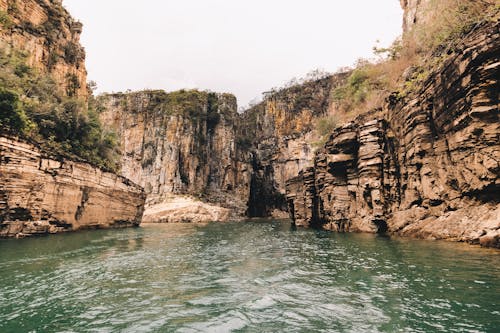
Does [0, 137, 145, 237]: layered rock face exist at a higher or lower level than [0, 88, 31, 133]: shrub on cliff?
lower

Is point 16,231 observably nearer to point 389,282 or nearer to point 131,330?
point 131,330

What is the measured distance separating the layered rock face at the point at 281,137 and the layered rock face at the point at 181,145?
5.19 meters

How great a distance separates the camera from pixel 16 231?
19031 millimetres

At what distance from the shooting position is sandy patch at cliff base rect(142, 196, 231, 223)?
53781mm

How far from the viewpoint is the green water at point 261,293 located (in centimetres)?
550

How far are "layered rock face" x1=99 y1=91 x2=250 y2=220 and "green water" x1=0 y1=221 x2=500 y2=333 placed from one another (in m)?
57.2

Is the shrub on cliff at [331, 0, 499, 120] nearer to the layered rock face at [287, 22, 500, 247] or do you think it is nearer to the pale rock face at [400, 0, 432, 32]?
the layered rock face at [287, 22, 500, 247]

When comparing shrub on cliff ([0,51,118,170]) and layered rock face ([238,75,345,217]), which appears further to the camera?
layered rock face ([238,75,345,217])

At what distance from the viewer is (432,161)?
52.8ft

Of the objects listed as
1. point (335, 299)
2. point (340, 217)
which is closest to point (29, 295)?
point (335, 299)

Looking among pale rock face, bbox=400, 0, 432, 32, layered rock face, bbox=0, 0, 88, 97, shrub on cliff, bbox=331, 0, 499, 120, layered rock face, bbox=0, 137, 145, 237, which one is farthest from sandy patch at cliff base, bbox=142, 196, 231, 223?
pale rock face, bbox=400, 0, 432, 32

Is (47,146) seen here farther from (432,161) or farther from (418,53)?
Result: (418,53)

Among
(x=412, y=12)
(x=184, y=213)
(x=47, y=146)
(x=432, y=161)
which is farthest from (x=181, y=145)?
(x=432, y=161)

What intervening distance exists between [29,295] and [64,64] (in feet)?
119
